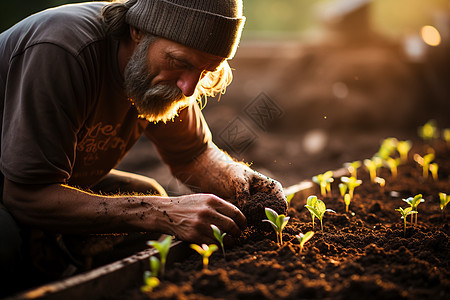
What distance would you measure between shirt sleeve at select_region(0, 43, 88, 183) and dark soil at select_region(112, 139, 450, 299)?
2.32 ft

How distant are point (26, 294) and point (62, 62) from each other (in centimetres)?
A: 105

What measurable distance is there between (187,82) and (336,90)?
6305 millimetres

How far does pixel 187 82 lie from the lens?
89.7 inches

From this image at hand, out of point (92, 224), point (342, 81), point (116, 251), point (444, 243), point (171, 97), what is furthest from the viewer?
point (342, 81)

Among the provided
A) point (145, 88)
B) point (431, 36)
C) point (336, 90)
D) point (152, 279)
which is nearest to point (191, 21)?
point (145, 88)

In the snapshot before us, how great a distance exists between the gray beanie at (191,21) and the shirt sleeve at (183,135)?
0.62 m

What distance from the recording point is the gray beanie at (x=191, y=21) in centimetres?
220

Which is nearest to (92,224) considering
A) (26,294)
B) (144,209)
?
(144,209)

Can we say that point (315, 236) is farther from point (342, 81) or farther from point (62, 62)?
point (342, 81)

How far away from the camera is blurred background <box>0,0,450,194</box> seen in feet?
22.9

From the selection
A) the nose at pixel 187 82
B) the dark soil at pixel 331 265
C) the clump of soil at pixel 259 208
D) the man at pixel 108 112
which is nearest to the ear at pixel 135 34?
the man at pixel 108 112

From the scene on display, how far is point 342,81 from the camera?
8.12 meters

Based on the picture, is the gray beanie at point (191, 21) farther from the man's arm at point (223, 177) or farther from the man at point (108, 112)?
the man's arm at point (223, 177)

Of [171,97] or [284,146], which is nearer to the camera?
[171,97]
